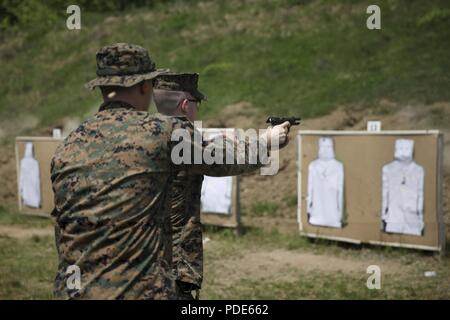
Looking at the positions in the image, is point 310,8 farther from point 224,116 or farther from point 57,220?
point 57,220

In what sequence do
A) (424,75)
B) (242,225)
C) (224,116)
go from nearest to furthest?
(242,225), (424,75), (224,116)

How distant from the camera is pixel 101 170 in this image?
9.40 feet

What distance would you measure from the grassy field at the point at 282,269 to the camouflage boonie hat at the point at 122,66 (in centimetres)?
468

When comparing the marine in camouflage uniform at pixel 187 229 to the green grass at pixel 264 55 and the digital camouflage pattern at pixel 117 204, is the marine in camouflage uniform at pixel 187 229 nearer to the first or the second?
the digital camouflage pattern at pixel 117 204

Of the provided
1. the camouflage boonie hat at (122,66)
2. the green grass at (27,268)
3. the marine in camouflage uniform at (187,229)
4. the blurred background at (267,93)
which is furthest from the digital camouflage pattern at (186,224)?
the green grass at (27,268)

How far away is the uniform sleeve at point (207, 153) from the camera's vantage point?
9.59 feet

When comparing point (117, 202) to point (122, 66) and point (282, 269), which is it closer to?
point (122, 66)

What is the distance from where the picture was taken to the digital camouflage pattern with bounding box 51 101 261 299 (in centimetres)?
284

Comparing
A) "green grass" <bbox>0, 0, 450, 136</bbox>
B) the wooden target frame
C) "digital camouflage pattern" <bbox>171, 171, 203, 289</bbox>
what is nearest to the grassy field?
the wooden target frame

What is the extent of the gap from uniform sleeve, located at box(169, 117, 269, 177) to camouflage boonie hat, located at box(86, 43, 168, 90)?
0.29 m

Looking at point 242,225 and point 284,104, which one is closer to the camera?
point 242,225

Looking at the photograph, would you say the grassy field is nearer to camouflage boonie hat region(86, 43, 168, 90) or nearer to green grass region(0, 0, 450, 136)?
camouflage boonie hat region(86, 43, 168, 90)
